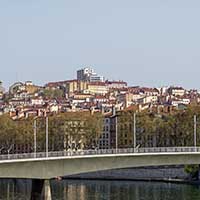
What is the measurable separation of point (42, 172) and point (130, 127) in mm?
38342

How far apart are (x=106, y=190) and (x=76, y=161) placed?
1368 cm

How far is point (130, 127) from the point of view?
79.1 meters

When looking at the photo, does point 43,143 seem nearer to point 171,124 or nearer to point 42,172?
point 171,124

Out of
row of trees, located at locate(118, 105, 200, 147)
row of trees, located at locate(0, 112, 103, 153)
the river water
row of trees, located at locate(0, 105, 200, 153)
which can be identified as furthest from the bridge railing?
row of trees, located at locate(0, 112, 103, 153)

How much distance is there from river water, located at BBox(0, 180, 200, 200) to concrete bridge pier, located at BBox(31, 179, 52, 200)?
5362 millimetres

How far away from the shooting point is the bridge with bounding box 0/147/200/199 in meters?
40.3

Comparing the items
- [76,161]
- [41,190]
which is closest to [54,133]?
[76,161]

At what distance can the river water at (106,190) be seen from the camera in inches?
1914

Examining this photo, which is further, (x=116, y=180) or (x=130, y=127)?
(x=130, y=127)

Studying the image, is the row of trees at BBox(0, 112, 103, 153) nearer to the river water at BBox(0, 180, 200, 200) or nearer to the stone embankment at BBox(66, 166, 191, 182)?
the stone embankment at BBox(66, 166, 191, 182)

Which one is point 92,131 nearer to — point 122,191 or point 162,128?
point 162,128

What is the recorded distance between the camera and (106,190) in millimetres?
55812

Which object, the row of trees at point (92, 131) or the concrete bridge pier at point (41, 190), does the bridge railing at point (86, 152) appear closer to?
the concrete bridge pier at point (41, 190)

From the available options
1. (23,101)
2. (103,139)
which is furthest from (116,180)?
(23,101)
